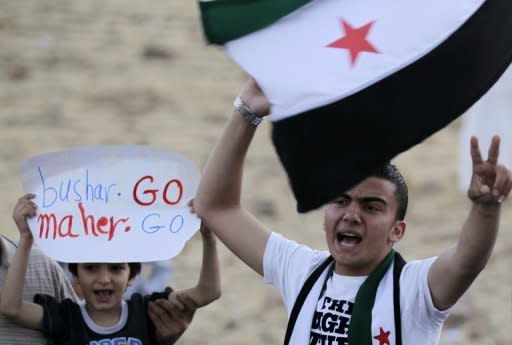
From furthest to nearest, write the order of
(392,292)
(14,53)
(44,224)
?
(14,53), (44,224), (392,292)

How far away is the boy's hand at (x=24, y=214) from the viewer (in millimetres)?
4133

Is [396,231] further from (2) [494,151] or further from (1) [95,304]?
(1) [95,304]

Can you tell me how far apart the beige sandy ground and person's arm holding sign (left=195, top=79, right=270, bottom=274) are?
4241mm

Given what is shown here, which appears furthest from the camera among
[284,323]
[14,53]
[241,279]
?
[14,53]

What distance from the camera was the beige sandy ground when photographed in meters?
8.76

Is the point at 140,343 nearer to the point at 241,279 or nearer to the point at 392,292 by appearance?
the point at 392,292

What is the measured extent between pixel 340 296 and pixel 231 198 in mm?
499

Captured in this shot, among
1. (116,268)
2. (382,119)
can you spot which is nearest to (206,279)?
(116,268)

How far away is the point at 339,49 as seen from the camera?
3473mm

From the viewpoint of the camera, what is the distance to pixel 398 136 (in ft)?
11.1

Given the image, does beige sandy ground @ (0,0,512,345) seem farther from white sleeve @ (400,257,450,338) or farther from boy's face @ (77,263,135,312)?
white sleeve @ (400,257,450,338)

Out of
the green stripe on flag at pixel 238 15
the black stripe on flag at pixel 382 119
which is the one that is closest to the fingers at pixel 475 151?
the black stripe on flag at pixel 382 119

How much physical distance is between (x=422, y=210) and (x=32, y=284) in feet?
21.4

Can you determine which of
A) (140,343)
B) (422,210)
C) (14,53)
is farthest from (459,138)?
(140,343)
